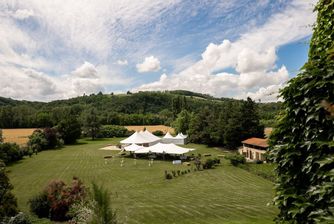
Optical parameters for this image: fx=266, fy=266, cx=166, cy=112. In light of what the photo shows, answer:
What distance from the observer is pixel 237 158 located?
31625 mm

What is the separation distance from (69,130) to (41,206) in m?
46.4

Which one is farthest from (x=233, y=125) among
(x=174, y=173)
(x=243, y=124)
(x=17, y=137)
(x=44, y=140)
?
A: (x=17, y=137)

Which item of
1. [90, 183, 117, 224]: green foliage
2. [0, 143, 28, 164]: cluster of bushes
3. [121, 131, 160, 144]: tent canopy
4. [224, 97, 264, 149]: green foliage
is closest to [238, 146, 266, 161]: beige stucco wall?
[224, 97, 264, 149]: green foliage

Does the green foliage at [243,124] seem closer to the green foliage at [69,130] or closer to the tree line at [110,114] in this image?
the tree line at [110,114]

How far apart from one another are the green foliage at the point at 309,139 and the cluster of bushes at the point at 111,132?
70.5m

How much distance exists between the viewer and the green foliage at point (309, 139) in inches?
116

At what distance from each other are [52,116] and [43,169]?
178ft

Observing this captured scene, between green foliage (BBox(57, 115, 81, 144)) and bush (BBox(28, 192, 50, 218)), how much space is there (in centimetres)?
4558

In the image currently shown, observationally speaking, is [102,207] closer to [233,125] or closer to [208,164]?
[208,164]

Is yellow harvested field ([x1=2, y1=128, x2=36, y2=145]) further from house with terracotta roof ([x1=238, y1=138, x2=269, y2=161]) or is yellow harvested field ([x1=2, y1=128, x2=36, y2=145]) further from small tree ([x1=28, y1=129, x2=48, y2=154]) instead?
house with terracotta roof ([x1=238, y1=138, x2=269, y2=161])

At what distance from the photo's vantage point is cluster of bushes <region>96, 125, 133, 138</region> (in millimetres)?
73050

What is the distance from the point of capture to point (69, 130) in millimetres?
59844

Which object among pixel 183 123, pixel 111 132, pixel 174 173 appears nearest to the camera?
pixel 174 173

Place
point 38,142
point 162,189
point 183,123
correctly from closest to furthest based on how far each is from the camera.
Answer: point 162,189
point 38,142
point 183,123
